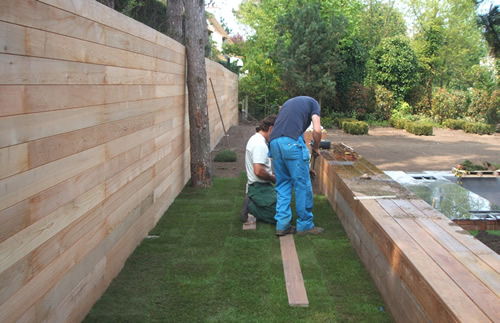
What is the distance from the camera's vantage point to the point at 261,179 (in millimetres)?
5684

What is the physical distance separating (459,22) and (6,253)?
1419 inches

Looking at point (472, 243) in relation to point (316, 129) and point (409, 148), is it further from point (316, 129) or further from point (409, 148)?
point (409, 148)

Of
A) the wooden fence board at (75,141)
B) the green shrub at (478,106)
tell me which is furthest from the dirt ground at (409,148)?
the wooden fence board at (75,141)

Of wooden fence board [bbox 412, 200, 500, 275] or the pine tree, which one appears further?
the pine tree

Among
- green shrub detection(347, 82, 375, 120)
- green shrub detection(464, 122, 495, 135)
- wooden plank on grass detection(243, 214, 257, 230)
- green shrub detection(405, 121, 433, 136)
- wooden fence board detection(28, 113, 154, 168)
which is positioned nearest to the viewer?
wooden fence board detection(28, 113, 154, 168)

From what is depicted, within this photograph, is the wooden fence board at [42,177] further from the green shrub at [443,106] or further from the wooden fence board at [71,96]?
the green shrub at [443,106]

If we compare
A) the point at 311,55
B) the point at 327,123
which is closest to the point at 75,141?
the point at 311,55

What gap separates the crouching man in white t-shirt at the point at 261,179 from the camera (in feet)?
18.4

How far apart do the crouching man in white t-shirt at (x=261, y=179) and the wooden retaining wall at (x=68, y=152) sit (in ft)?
4.30

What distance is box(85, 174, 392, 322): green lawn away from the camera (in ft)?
11.1

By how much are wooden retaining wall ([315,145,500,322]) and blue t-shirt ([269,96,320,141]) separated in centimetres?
90

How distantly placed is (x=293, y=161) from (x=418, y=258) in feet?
7.63

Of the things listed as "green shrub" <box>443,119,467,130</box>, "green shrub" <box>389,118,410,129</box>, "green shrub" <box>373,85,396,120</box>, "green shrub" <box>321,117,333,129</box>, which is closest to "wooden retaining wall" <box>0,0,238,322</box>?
"green shrub" <box>321,117,333,129</box>

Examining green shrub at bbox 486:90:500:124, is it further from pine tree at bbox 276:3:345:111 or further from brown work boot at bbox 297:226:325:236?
brown work boot at bbox 297:226:325:236
